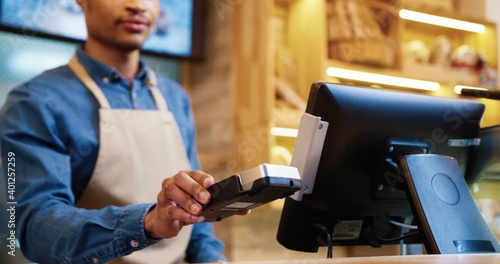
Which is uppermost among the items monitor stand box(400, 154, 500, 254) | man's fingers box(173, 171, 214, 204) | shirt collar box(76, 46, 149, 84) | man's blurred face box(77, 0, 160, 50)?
man's blurred face box(77, 0, 160, 50)

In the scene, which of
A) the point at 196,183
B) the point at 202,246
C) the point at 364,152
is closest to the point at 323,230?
the point at 364,152

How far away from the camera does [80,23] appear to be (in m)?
2.21

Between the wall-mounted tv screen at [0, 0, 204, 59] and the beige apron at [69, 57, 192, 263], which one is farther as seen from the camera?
the wall-mounted tv screen at [0, 0, 204, 59]

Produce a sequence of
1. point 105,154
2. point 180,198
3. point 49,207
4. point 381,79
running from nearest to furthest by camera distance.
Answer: point 180,198 → point 49,207 → point 105,154 → point 381,79

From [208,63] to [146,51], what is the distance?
0.35 meters

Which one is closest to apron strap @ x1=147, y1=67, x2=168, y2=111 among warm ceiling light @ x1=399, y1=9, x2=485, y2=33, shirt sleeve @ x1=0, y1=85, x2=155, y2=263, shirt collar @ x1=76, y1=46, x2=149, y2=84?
shirt collar @ x1=76, y1=46, x2=149, y2=84

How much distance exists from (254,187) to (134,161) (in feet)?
2.12

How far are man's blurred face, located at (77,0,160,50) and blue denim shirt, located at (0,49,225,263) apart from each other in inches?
2.7

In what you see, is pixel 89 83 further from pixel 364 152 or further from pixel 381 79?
pixel 381 79

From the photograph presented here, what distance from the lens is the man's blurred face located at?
133 centimetres

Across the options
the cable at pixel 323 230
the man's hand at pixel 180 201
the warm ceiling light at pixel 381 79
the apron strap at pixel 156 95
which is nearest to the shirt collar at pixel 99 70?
the apron strap at pixel 156 95

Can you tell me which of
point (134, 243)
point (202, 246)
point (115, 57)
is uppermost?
point (115, 57)

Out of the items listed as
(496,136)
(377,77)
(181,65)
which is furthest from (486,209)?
(496,136)

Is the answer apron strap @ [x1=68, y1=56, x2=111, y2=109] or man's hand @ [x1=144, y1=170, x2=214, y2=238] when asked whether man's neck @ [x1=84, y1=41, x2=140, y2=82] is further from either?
man's hand @ [x1=144, y1=170, x2=214, y2=238]
